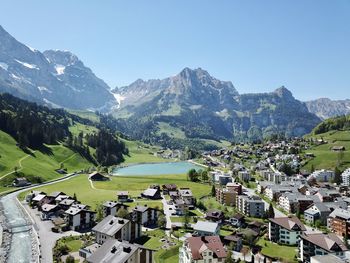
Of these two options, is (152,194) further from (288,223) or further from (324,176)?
(324,176)

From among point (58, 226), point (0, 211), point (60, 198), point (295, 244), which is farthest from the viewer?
point (60, 198)

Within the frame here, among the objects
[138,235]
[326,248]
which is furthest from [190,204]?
[326,248]

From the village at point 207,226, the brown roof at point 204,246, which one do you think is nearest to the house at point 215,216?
the village at point 207,226

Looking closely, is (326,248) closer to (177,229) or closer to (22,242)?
(177,229)

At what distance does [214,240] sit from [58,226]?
46540 mm

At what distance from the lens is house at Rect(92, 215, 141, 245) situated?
291ft

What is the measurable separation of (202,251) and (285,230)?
30362 mm

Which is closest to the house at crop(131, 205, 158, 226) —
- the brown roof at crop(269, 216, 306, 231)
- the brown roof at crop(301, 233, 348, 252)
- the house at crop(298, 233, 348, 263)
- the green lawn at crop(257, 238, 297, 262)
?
the green lawn at crop(257, 238, 297, 262)

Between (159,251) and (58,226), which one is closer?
(159,251)

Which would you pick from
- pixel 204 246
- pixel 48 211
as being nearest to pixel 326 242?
pixel 204 246

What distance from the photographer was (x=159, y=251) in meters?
86.8

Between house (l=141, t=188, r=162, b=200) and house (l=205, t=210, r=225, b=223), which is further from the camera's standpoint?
house (l=141, t=188, r=162, b=200)

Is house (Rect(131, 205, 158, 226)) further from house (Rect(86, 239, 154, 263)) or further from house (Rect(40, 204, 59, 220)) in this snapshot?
house (Rect(86, 239, 154, 263))

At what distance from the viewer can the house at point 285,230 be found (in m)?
99.8
